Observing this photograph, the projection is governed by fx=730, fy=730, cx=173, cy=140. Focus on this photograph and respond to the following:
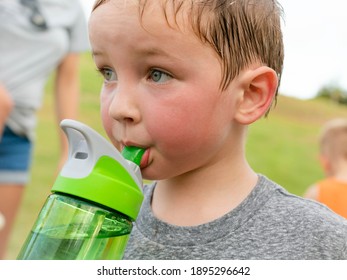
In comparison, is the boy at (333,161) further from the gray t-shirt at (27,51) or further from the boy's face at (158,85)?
the boy's face at (158,85)

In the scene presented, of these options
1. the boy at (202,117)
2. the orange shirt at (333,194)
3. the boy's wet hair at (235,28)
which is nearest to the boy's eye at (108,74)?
the boy at (202,117)

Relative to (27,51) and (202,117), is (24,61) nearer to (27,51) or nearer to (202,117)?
(27,51)

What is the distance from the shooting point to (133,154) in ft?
3.98

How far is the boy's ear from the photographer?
126 centimetres

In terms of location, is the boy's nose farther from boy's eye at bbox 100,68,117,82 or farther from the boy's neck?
the boy's neck

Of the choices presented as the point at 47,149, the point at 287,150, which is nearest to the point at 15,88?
the point at 47,149

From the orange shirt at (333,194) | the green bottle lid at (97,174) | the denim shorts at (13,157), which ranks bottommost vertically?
the green bottle lid at (97,174)

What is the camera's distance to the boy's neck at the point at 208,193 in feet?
4.26

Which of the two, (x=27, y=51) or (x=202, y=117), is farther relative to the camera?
(x=27, y=51)

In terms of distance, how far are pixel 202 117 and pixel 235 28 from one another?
0.16 metres

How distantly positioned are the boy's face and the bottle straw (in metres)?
0.01

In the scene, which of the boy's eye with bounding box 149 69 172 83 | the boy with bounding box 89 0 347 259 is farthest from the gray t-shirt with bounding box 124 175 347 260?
the boy's eye with bounding box 149 69 172 83

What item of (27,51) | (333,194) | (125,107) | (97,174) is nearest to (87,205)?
(97,174)

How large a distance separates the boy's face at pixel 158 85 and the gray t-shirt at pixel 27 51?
1.74m
